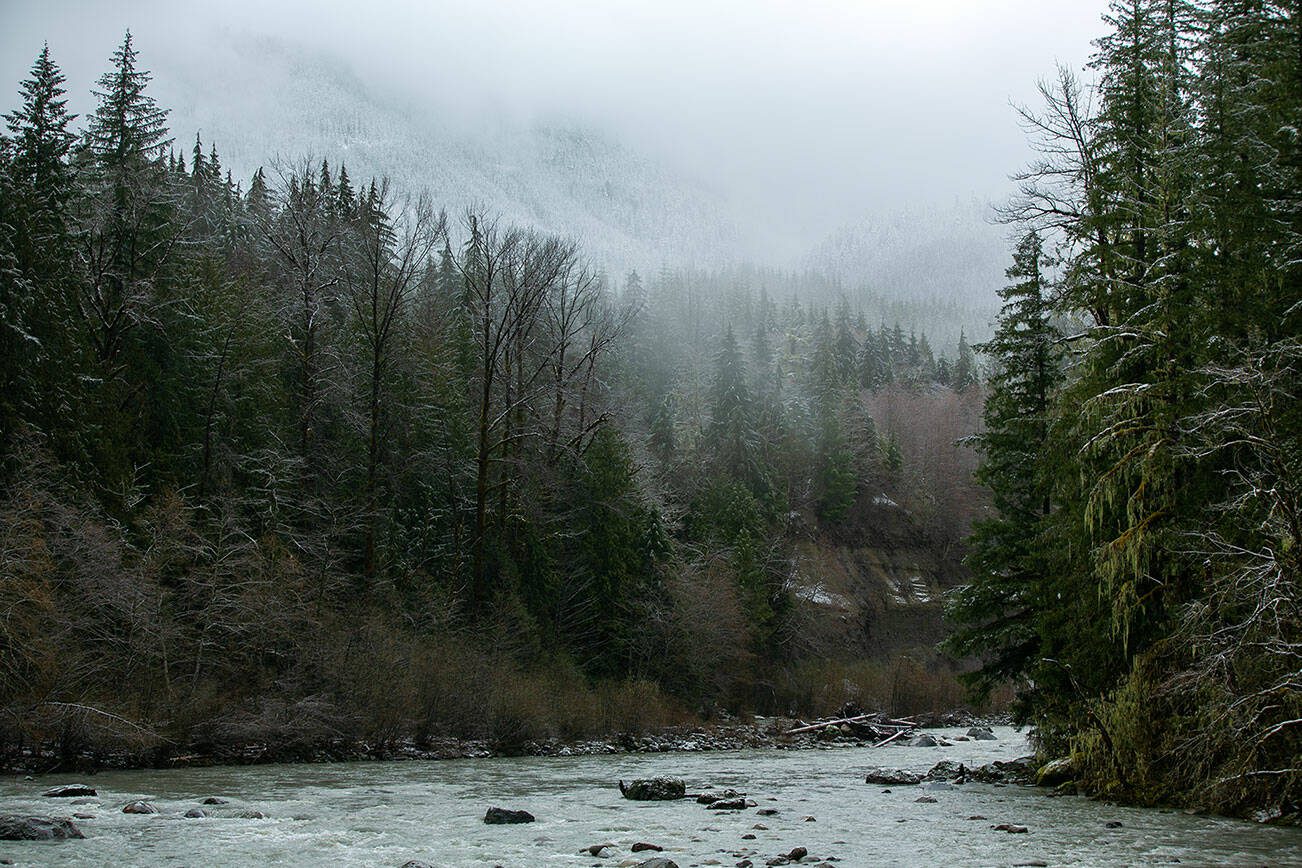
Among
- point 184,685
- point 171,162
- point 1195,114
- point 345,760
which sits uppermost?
point 171,162

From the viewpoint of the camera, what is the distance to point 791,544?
237 feet

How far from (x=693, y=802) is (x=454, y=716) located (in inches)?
601

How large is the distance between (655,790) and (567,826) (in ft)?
14.5

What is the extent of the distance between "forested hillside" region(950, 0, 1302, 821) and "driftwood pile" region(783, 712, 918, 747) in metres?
20.1

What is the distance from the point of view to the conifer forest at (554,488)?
14.8 meters

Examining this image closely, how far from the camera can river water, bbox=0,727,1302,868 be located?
1132 cm

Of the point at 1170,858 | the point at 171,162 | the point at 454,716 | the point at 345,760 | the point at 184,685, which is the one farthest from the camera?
the point at 171,162

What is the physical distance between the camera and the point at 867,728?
148 feet

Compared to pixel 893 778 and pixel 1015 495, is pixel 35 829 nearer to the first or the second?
pixel 893 778

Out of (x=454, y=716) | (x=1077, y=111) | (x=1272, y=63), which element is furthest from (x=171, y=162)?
(x=1272, y=63)

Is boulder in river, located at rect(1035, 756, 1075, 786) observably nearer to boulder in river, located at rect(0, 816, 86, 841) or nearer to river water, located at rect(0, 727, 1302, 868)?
river water, located at rect(0, 727, 1302, 868)

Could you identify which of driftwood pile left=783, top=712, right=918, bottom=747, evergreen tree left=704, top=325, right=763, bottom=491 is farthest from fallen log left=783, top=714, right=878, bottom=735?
evergreen tree left=704, top=325, right=763, bottom=491

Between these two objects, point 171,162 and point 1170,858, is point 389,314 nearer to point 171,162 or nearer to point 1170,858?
point 1170,858

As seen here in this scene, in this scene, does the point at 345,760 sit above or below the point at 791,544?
below
